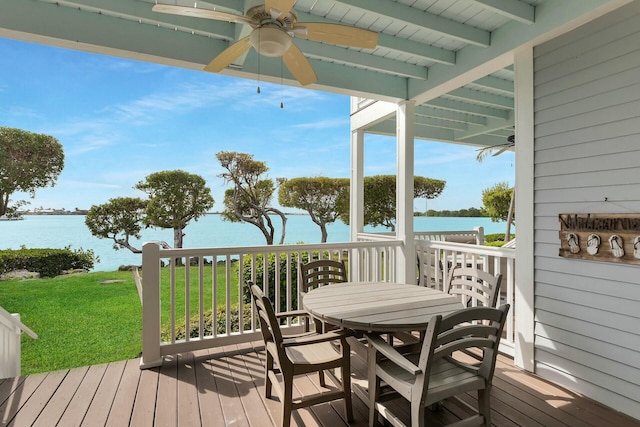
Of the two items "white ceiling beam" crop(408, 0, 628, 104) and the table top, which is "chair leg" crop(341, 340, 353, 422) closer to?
the table top

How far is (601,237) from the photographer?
7.43ft

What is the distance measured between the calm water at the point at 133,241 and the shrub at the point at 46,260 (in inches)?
7.9

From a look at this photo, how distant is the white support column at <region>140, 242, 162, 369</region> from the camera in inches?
113

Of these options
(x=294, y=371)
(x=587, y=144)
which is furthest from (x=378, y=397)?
(x=587, y=144)

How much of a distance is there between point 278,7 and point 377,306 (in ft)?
6.44

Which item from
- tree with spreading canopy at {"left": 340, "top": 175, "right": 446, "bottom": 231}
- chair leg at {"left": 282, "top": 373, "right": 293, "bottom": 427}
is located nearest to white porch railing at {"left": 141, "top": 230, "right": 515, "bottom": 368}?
chair leg at {"left": 282, "top": 373, "right": 293, "bottom": 427}

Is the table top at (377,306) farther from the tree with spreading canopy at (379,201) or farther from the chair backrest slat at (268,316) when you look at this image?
the tree with spreading canopy at (379,201)

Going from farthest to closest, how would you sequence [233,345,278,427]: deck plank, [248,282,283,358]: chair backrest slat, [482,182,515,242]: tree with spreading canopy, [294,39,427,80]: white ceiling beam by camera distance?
[482,182,515,242]: tree with spreading canopy
[294,39,427,80]: white ceiling beam
[233,345,278,427]: deck plank
[248,282,283,358]: chair backrest slat

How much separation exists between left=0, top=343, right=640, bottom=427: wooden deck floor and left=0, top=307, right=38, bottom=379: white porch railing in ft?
1.45

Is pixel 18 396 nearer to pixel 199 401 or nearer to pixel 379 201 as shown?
pixel 199 401

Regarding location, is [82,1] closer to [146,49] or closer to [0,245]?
[146,49]

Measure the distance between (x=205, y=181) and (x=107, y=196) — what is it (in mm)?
3431

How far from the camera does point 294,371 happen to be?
186 cm

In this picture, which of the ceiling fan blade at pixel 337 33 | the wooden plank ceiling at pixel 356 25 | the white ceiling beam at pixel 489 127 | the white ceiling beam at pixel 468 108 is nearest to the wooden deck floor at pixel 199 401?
the ceiling fan blade at pixel 337 33
